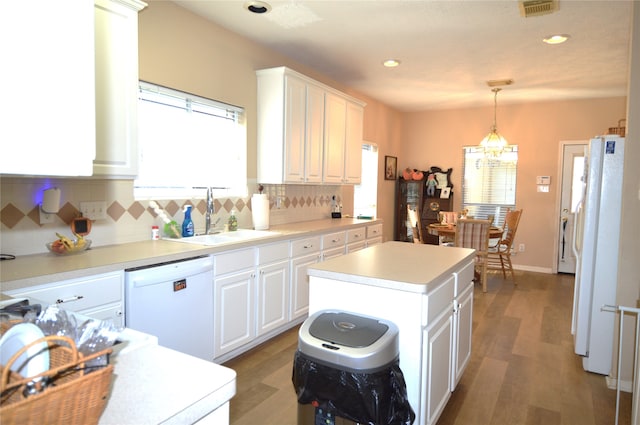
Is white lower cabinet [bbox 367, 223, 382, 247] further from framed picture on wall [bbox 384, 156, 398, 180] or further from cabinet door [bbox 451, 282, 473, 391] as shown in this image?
cabinet door [bbox 451, 282, 473, 391]

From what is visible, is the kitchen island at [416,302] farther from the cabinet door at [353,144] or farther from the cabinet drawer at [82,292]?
the cabinet door at [353,144]

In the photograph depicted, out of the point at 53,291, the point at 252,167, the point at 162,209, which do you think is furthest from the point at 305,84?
the point at 53,291

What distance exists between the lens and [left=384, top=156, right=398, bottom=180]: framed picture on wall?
21.4 ft

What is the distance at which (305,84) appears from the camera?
155 inches

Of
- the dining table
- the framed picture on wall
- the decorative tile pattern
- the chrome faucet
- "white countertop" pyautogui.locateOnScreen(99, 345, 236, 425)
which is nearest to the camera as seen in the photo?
"white countertop" pyautogui.locateOnScreen(99, 345, 236, 425)

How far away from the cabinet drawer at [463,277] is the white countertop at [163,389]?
164cm

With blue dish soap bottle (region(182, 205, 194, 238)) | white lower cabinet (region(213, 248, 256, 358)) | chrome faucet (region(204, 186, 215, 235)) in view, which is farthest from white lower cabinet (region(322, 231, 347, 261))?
blue dish soap bottle (region(182, 205, 194, 238))

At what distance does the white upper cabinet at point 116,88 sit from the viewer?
2.18 m

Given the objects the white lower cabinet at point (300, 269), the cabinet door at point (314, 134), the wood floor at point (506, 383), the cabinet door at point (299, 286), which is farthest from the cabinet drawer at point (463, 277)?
the cabinet door at point (314, 134)

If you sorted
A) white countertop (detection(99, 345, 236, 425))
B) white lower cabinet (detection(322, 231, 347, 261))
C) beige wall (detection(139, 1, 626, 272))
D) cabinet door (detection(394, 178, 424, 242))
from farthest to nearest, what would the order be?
1. cabinet door (detection(394, 178, 424, 242))
2. white lower cabinet (detection(322, 231, 347, 261))
3. beige wall (detection(139, 1, 626, 272))
4. white countertop (detection(99, 345, 236, 425))

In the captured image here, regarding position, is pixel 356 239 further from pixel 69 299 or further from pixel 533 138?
pixel 533 138

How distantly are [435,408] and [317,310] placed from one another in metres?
0.77

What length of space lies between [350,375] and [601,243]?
2259 millimetres

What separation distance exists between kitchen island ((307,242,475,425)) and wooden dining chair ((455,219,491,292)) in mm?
2787
